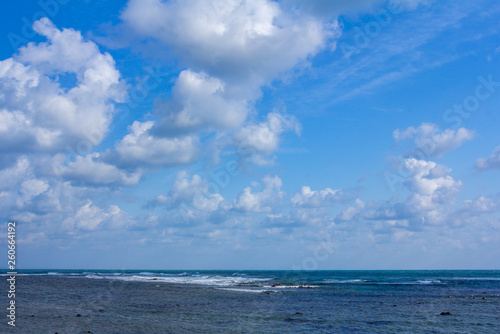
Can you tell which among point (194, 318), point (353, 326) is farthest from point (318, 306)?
point (194, 318)

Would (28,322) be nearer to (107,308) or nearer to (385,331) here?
(107,308)

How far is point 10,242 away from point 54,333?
21.1 feet

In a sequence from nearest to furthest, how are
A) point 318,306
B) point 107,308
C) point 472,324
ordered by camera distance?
point 472,324
point 107,308
point 318,306

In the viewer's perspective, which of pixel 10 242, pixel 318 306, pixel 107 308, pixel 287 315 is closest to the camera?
pixel 10 242

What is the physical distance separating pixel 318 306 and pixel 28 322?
79.3ft

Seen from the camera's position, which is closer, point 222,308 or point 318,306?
point 222,308

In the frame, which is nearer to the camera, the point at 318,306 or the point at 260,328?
the point at 260,328

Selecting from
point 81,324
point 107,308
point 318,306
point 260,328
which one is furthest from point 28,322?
point 318,306

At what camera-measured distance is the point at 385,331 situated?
79.7 feet

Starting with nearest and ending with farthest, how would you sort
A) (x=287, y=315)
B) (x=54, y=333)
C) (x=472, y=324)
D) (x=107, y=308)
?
1. (x=54, y=333)
2. (x=472, y=324)
3. (x=287, y=315)
4. (x=107, y=308)

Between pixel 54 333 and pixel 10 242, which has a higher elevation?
pixel 10 242

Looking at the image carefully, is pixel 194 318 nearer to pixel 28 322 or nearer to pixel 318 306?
pixel 28 322

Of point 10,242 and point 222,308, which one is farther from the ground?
point 10,242

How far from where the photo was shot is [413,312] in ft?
109
